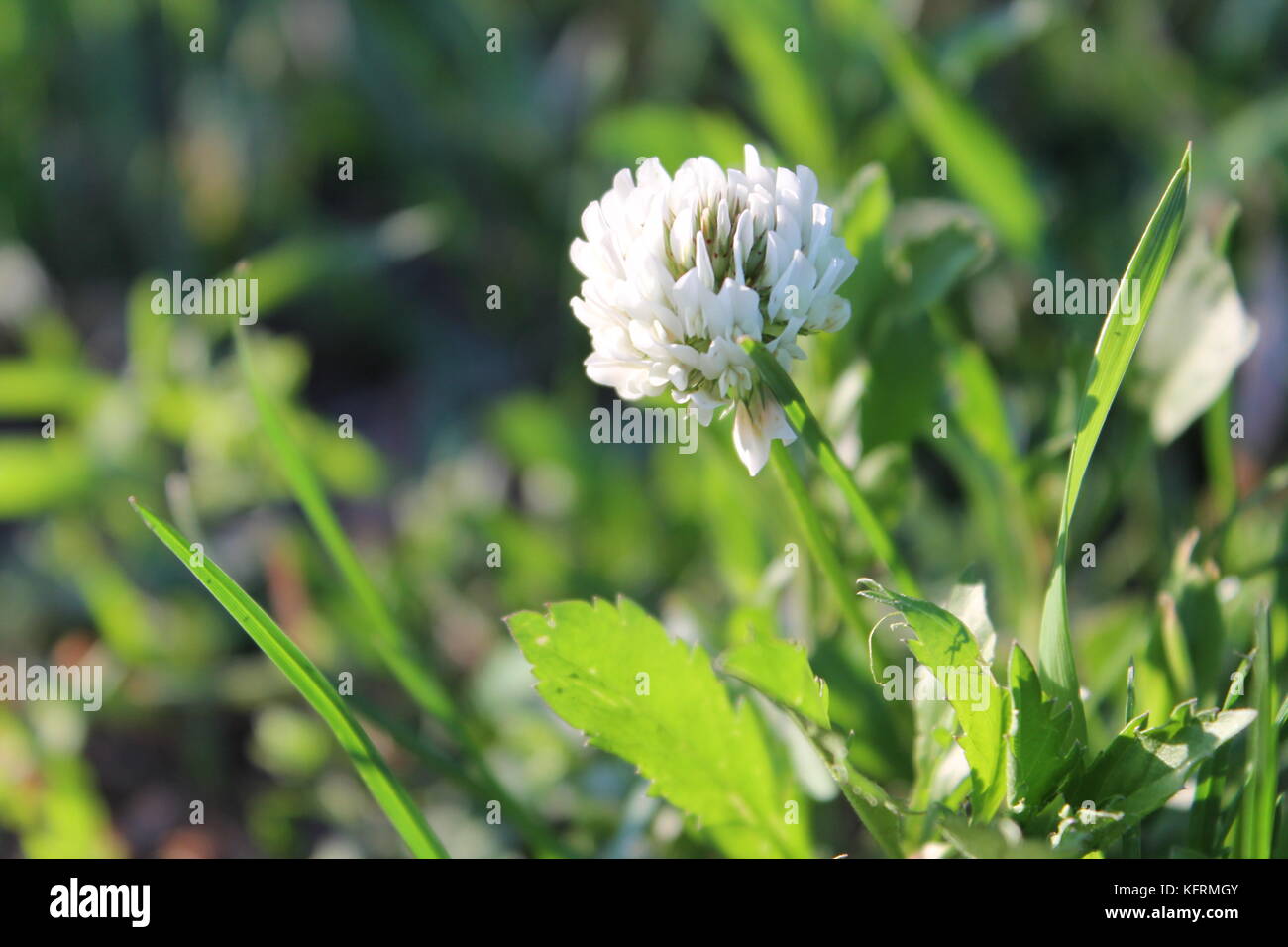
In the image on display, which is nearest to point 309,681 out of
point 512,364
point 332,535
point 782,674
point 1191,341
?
point 332,535

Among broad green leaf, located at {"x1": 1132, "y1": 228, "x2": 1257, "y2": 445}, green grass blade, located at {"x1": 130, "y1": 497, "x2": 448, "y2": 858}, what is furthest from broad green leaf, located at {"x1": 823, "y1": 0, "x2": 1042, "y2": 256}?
green grass blade, located at {"x1": 130, "y1": 497, "x2": 448, "y2": 858}

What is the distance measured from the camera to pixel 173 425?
1.62 meters

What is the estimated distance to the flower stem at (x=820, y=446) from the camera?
0.70 m

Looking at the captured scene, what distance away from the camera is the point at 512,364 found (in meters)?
1.92

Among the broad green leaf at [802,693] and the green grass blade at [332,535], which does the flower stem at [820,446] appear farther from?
the green grass blade at [332,535]

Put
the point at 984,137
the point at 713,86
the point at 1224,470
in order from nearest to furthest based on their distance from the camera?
the point at 1224,470, the point at 984,137, the point at 713,86

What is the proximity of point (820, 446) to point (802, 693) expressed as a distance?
164 mm

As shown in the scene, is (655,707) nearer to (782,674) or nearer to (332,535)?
(782,674)

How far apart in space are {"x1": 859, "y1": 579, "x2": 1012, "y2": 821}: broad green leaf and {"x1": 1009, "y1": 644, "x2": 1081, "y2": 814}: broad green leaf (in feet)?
0.05

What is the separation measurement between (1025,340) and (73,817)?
1.26m

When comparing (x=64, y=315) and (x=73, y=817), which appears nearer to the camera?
(x=73, y=817)
